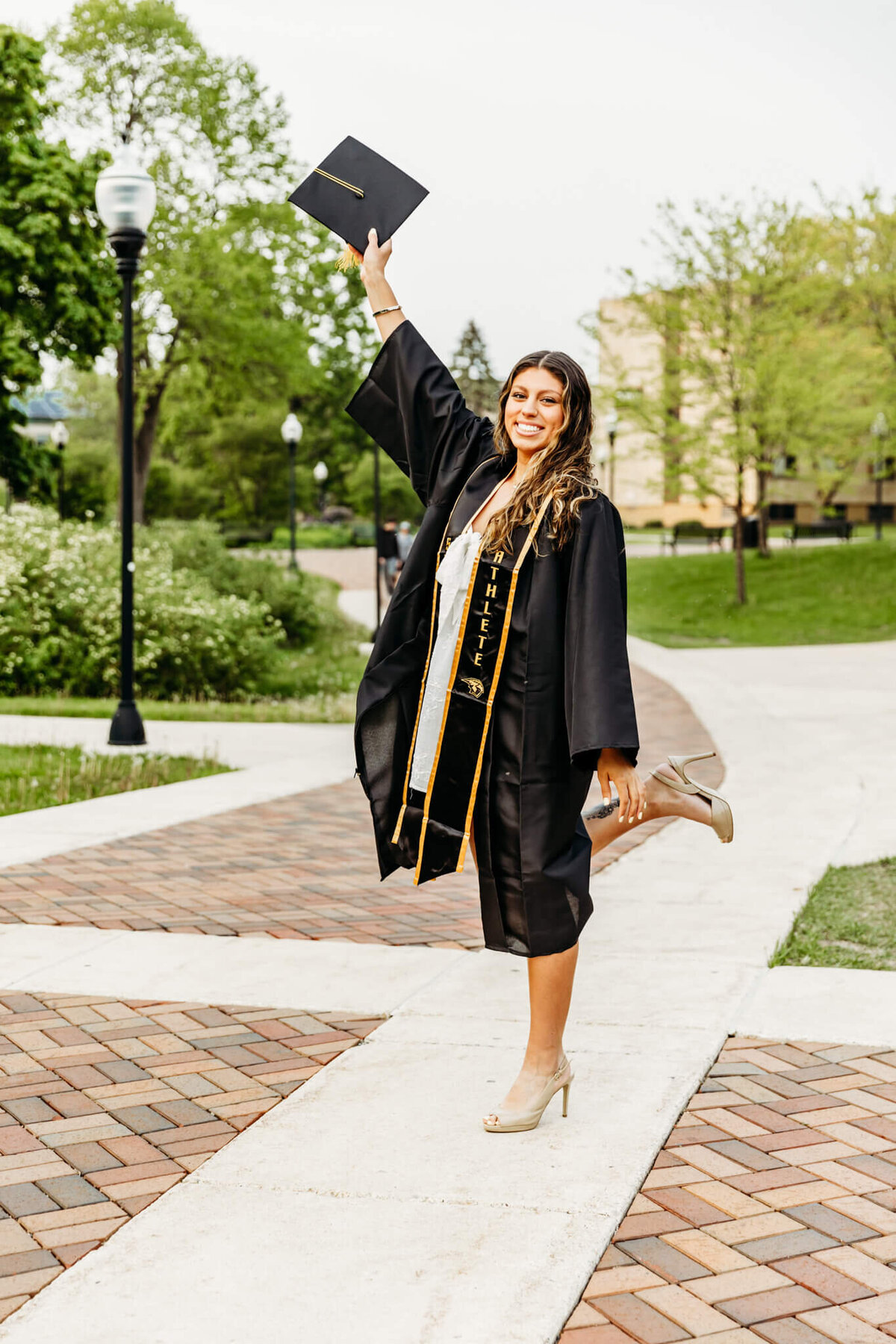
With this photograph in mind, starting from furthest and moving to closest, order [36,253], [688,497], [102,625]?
1. [688,497]
2. [36,253]
3. [102,625]

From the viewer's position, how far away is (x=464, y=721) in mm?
3275

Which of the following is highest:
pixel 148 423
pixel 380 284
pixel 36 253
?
pixel 36 253

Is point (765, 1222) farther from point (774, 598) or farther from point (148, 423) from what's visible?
point (148, 423)

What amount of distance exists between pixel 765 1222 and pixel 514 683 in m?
1.25

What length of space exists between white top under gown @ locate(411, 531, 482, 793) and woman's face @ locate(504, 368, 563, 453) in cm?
26

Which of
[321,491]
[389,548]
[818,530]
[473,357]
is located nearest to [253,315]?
[389,548]

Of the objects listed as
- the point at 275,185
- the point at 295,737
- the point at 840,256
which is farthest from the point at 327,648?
the point at 275,185

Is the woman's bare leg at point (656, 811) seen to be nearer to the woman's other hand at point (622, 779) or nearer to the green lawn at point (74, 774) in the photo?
the woman's other hand at point (622, 779)

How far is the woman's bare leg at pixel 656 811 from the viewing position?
3.77 m

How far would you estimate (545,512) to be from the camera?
10.5 ft

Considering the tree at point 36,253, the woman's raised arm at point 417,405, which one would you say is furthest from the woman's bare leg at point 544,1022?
the tree at point 36,253

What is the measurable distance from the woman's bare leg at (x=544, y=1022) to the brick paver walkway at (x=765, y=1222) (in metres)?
0.33

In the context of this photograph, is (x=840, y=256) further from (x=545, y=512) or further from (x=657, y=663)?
(x=545, y=512)

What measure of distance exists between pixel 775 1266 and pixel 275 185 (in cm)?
3540
